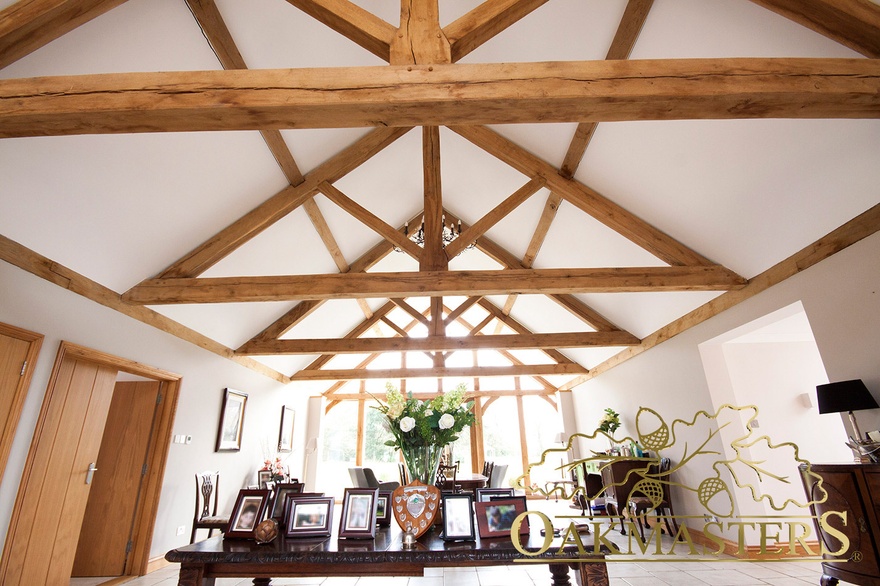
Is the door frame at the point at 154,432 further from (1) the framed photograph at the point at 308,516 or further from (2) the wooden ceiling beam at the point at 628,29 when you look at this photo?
(2) the wooden ceiling beam at the point at 628,29

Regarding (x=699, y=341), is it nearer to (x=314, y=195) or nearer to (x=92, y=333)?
(x=314, y=195)

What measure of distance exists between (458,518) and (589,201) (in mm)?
3702

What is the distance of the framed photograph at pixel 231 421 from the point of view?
5.45 metres

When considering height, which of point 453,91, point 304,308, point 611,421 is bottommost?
point 611,421

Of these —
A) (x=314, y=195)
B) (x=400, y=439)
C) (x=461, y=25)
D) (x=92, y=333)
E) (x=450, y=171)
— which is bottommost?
(x=400, y=439)

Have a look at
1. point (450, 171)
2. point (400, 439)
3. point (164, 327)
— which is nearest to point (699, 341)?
point (450, 171)

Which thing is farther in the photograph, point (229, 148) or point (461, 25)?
point (229, 148)

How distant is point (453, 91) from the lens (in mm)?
1868

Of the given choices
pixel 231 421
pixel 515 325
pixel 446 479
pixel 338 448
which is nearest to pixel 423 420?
pixel 446 479

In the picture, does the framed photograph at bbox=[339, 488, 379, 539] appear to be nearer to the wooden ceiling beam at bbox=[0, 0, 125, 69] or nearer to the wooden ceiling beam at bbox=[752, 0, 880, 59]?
the wooden ceiling beam at bbox=[0, 0, 125, 69]

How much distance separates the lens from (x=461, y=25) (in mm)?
2125

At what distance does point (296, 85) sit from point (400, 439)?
5.74 ft

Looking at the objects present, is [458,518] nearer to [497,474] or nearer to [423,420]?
[423,420]

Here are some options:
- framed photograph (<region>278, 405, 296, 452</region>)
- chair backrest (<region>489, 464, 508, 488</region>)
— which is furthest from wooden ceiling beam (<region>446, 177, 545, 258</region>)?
framed photograph (<region>278, 405, 296, 452</region>)
